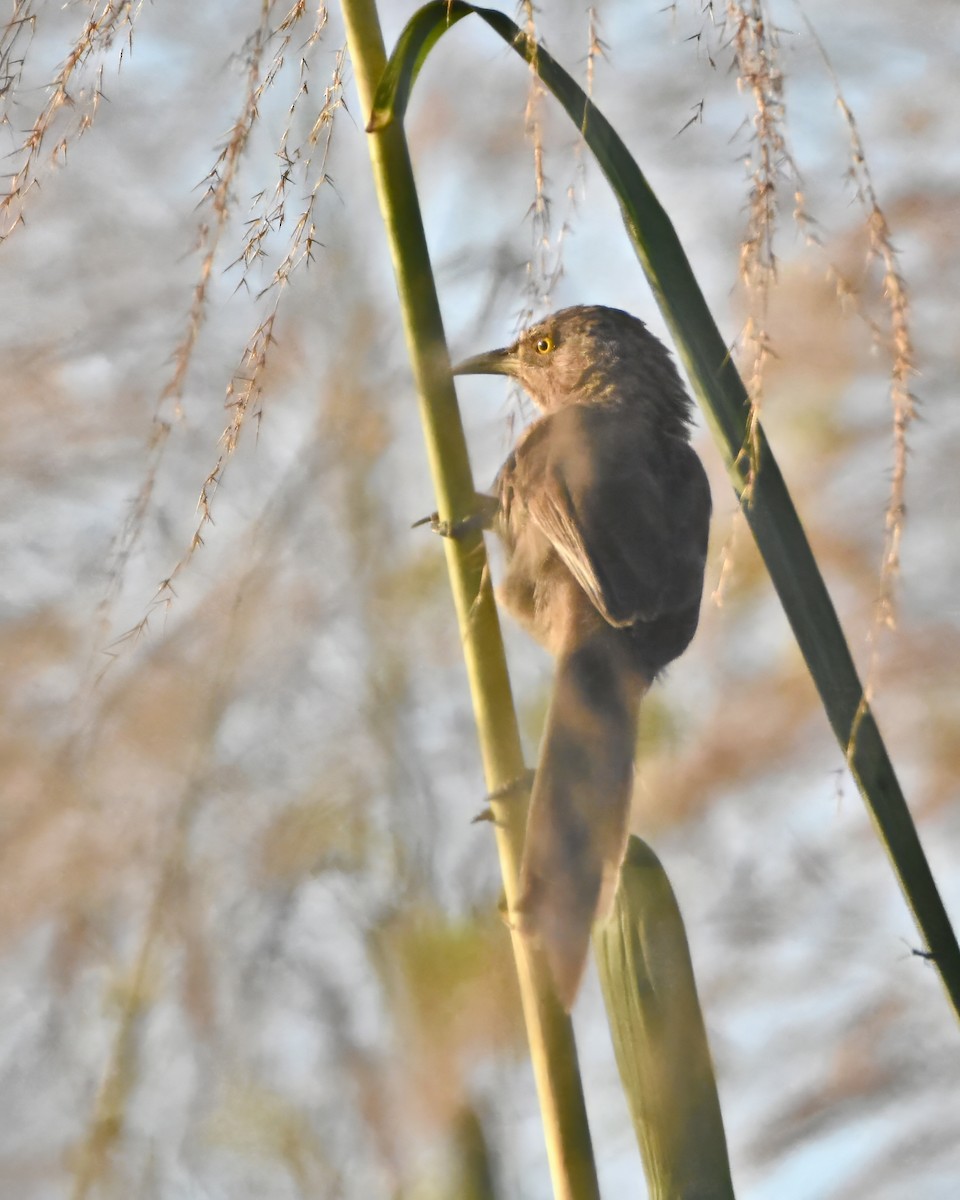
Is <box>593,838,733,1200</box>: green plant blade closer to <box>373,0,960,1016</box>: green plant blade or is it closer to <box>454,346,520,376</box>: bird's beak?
<box>373,0,960,1016</box>: green plant blade

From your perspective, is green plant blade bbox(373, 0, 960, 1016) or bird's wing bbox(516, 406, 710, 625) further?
bird's wing bbox(516, 406, 710, 625)

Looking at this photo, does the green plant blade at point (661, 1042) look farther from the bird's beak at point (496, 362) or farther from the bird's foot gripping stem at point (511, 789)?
the bird's beak at point (496, 362)

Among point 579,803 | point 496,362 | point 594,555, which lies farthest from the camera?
point 496,362

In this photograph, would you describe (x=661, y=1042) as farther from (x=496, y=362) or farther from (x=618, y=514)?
(x=496, y=362)

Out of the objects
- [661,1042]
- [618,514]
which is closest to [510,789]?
[661,1042]

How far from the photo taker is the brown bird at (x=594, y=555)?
1760 millimetres

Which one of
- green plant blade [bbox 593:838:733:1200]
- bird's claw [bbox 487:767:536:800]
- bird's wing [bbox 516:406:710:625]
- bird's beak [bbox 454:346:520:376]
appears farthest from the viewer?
bird's beak [bbox 454:346:520:376]

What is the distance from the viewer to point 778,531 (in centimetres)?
110

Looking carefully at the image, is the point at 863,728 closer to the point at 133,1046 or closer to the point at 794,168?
the point at 794,168

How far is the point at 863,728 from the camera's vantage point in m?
1.08

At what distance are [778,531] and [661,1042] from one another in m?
0.49

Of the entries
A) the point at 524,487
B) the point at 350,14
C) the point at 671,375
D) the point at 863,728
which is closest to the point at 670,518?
the point at 524,487

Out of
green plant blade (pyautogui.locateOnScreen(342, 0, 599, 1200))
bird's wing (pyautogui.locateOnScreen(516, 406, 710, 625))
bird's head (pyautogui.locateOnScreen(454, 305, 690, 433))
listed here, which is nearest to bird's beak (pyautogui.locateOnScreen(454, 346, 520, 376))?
bird's head (pyautogui.locateOnScreen(454, 305, 690, 433))

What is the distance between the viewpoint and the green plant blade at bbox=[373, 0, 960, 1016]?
1013mm
